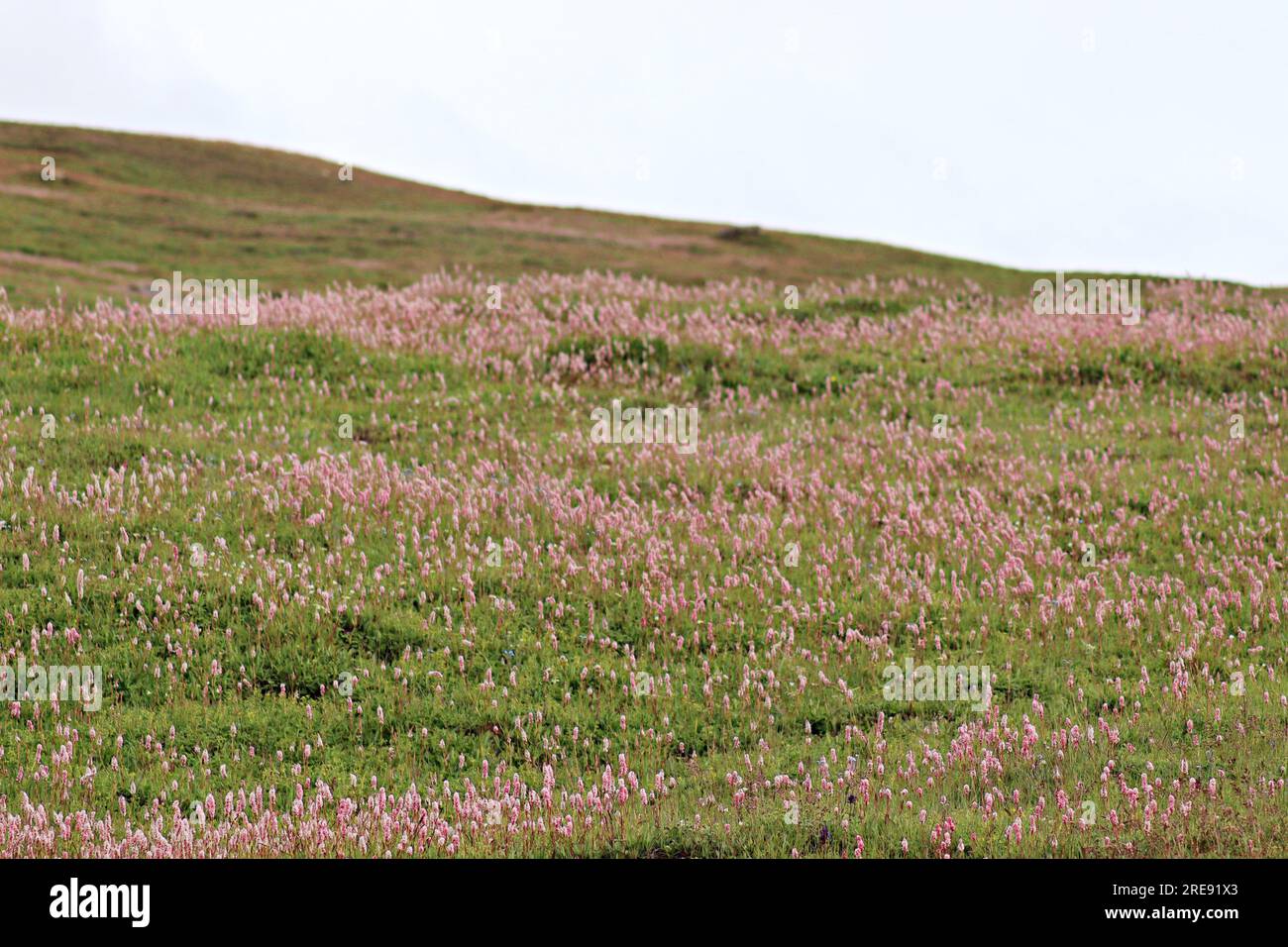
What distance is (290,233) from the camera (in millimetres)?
56594

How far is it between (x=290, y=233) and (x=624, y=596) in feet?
160

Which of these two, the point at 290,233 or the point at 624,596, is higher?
the point at 290,233

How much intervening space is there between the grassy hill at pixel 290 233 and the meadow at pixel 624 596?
1851 centimetres

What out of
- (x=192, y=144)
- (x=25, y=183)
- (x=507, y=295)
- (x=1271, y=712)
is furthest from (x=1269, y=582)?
(x=192, y=144)

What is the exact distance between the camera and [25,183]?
60.6 meters

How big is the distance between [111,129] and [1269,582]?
81.4 metres

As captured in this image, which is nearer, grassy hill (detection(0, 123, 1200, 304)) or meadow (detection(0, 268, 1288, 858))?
meadow (detection(0, 268, 1288, 858))

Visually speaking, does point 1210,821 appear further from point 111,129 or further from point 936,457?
point 111,129

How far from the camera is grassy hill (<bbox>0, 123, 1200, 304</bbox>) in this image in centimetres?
4566

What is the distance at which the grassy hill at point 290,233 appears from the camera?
4566cm

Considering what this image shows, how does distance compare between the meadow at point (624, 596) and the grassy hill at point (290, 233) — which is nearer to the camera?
the meadow at point (624, 596)

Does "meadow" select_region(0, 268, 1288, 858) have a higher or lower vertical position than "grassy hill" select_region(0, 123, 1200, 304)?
lower

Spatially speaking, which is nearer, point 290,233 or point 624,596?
point 624,596

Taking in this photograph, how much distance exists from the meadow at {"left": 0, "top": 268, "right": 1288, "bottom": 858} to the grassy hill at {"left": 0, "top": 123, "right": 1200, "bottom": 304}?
18.5 meters
